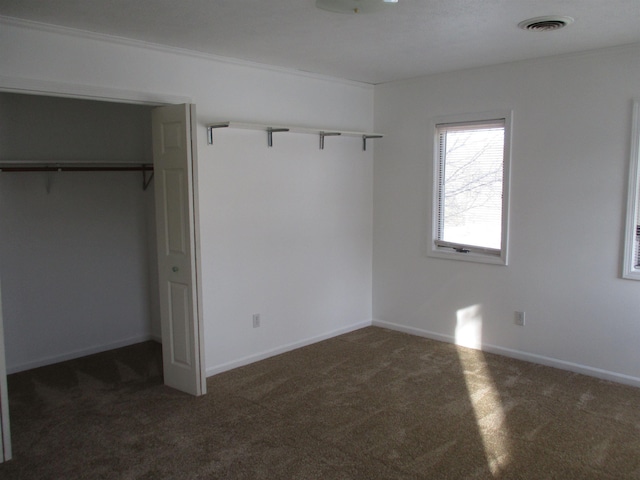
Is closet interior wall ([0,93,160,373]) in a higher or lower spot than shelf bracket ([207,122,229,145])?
lower

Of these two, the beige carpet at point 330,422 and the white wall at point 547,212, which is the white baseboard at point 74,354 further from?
the white wall at point 547,212

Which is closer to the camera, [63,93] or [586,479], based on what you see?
[586,479]

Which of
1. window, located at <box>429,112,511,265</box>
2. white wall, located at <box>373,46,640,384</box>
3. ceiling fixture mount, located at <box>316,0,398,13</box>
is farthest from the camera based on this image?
window, located at <box>429,112,511,265</box>

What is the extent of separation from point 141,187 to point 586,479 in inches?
168

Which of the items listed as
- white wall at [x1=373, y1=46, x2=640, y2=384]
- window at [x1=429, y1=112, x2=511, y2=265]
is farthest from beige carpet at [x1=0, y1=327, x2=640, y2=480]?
window at [x1=429, y1=112, x2=511, y2=265]

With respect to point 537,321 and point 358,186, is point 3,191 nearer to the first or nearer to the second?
point 358,186

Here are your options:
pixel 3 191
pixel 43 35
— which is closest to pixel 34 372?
pixel 3 191

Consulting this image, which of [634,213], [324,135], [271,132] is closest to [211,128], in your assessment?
[271,132]

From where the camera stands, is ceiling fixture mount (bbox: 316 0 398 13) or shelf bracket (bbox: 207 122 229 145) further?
shelf bracket (bbox: 207 122 229 145)

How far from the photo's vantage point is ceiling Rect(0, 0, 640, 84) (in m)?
2.90

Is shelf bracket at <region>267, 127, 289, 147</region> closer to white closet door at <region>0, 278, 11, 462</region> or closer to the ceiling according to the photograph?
the ceiling

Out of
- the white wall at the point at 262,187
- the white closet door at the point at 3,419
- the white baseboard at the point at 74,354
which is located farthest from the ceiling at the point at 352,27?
the white baseboard at the point at 74,354

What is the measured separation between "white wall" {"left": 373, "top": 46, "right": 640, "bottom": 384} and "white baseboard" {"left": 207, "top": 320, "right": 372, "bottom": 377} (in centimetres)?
64

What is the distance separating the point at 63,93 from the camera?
333 cm
